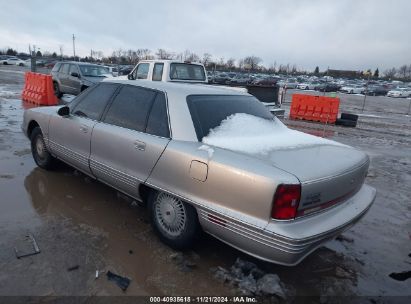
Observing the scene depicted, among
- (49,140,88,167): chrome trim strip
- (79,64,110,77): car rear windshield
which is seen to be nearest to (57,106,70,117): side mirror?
(49,140,88,167): chrome trim strip

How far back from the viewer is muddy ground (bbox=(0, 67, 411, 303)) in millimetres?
2967

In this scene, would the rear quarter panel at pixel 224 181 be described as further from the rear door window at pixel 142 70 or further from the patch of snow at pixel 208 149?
the rear door window at pixel 142 70

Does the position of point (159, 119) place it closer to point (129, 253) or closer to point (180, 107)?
point (180, 107)

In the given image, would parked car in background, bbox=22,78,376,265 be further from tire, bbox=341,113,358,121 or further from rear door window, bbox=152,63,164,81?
tire, bbox=341,113,358,121

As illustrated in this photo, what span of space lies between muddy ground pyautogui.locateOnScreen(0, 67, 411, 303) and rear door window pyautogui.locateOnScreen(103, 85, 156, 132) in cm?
112

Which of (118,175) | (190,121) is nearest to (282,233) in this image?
(190,121)

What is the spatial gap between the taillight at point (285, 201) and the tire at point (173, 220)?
2.74 ft

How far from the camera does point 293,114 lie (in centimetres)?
1495

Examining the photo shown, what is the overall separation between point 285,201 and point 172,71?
8525mm

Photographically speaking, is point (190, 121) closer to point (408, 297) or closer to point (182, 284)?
point (182, 284)

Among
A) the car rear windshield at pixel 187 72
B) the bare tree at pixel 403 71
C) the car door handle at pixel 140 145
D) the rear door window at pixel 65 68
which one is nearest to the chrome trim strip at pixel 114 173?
the car door handle at pixel 140 145

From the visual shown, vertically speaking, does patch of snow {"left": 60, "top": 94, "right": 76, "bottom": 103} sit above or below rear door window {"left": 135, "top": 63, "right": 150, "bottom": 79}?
below

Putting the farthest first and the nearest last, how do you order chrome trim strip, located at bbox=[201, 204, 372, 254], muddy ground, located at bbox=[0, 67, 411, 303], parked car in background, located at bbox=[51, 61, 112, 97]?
parked car in background, located at bbox=[51, 61, 112, 97]
muddy ground, located at bbox=[0, 67, 411, 303]
chrome trim strip, located at bbox=[201, 204, 372, 254]

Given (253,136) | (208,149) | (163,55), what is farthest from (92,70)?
(163,55)
